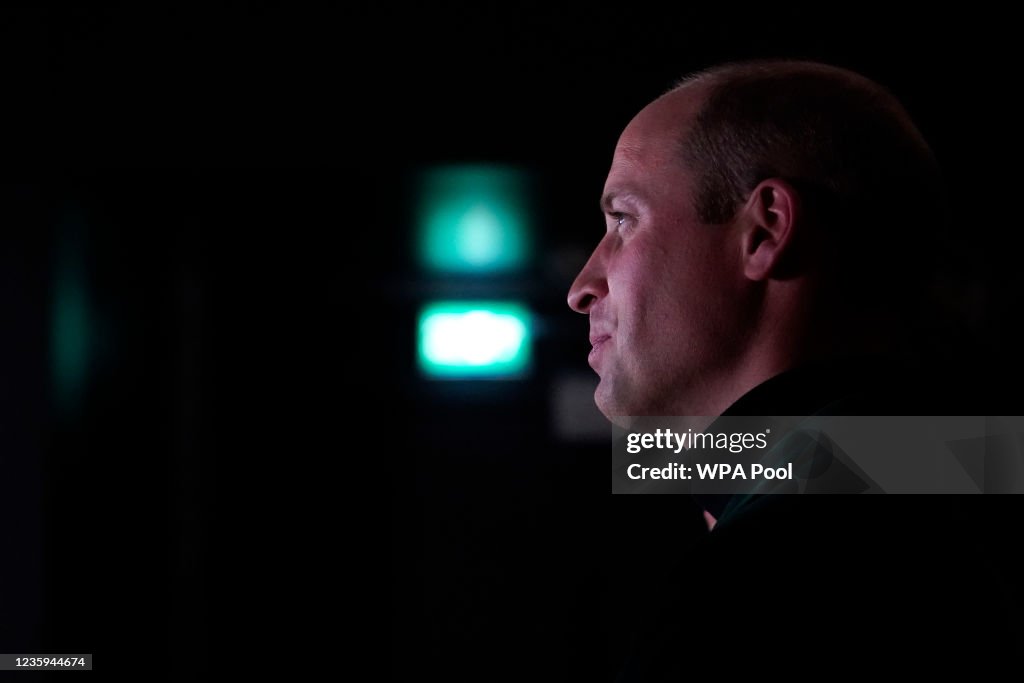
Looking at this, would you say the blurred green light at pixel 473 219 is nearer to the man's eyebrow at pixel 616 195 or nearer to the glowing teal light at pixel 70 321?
the glowing teal light at pixel 70 321

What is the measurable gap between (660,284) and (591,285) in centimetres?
10

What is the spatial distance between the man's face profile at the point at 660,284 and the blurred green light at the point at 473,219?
1247mm

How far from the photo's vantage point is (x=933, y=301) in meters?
0.77

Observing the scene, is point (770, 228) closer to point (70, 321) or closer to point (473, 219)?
point (473, 219)

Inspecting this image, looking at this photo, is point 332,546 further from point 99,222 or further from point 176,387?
point 99,222

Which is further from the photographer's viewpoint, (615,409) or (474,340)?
(474,340)

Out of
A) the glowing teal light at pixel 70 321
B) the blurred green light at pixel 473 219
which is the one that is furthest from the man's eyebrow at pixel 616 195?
the glowing teal light at pixel 70 321

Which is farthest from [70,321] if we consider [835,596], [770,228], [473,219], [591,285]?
[835,596]

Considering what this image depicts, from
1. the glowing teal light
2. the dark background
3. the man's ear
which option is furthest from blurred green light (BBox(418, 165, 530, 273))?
the man's ear

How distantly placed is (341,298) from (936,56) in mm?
2611

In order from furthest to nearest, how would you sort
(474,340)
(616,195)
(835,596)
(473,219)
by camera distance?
(474,340) → (473,219) → (616,195) → (835,596)

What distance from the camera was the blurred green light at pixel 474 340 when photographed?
4062mm

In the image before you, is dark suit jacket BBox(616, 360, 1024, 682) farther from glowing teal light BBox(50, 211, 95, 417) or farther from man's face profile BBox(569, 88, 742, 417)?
glowing teal light BBox(50, 211, 95, 417)

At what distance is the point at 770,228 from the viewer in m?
0.77
